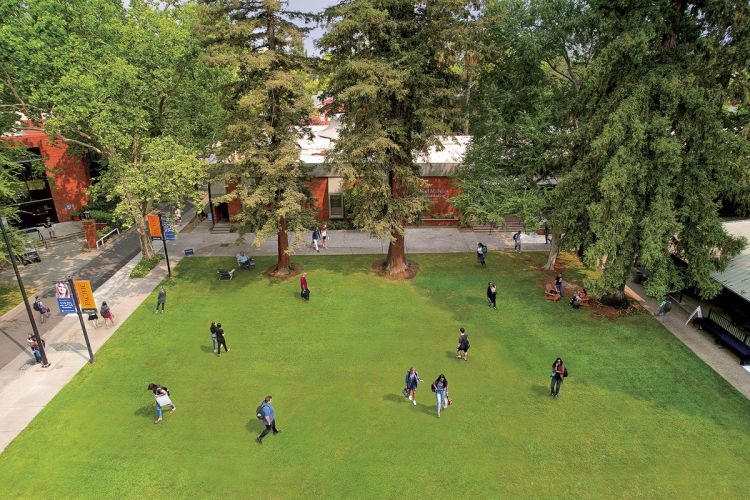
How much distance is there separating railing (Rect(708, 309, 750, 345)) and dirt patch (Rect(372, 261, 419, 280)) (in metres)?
13.2

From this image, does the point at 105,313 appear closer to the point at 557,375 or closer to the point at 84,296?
the point at 84,296

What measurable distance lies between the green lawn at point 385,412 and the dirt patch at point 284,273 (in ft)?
9.19

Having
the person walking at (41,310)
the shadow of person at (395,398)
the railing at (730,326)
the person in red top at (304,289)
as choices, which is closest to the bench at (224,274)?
the person in red top at (304,289)

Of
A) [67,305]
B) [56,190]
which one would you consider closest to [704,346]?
[67,305]

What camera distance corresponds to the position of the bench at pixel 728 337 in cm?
1611

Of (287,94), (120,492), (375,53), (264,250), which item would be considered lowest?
(120,492)

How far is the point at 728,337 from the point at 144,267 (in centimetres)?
2738

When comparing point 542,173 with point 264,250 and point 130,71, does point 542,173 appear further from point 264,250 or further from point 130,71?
point 130,71

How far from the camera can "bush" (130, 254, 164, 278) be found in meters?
23.8

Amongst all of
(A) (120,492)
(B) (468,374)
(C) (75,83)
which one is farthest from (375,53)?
(A) (120,492)

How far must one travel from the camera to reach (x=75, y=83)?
18562mm

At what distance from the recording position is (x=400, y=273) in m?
23.5

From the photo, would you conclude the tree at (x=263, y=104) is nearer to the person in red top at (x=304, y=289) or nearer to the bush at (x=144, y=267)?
the person in red top at (x=304, y=289)

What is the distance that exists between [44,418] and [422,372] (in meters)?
12.3
